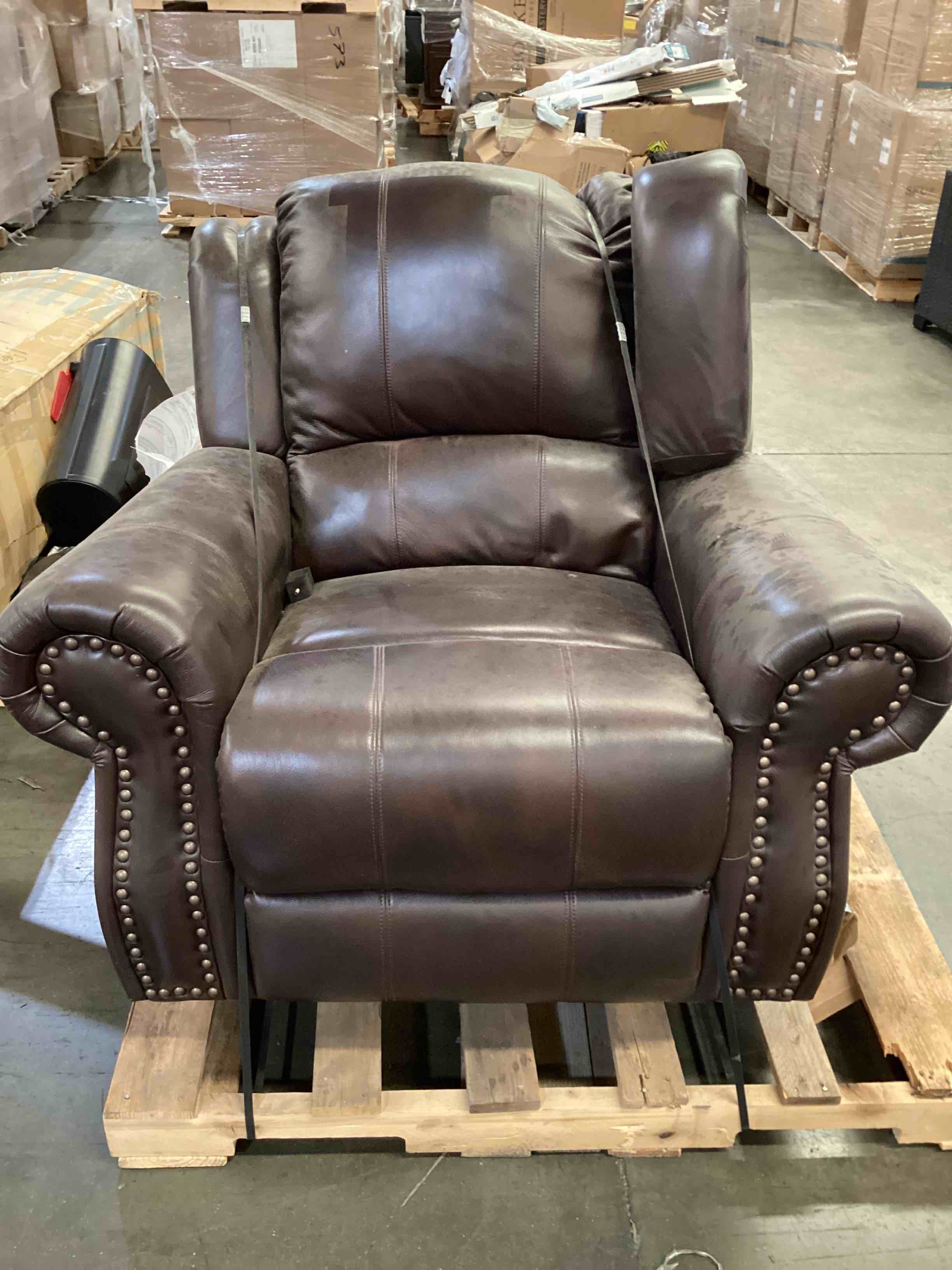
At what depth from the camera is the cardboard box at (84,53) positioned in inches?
197

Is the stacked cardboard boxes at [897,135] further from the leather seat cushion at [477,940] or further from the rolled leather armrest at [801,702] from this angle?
the leather seat cushion at [477,940]

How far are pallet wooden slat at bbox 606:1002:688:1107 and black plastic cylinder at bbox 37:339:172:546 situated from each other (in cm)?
164

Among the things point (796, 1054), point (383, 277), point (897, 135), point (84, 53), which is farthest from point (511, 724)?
point (84, 53)

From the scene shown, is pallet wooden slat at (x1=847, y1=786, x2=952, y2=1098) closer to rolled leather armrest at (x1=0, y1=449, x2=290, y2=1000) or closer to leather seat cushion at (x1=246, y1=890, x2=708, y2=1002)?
leather seat cushion at (x1=246, y1=890, x2=708, y2=1002)

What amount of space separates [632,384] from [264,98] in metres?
3.26

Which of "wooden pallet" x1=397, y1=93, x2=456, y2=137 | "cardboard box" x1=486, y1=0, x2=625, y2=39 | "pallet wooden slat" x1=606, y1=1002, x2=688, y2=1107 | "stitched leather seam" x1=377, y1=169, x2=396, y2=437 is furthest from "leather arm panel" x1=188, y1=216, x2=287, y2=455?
"wooden pallet" x1=397, y1=93, x2=456, y2=137

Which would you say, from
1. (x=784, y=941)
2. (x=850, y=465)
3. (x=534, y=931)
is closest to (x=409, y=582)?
(x=534, y=931)

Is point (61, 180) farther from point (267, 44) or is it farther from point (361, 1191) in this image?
point (361, 1191)

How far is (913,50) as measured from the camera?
3.75 meters

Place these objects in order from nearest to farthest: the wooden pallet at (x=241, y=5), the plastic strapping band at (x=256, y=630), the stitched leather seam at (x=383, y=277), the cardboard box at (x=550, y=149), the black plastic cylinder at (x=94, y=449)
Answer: the plastic strapping band at (x=256, y=630) → the stitched leather seam at (x=383, y=277) → the black plastic cylinder at (x=94, y=449) → the wooden pallet at (x=241, y=5) → the cardboard box at (x=550, y=149)

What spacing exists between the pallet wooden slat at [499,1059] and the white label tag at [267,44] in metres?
3.87

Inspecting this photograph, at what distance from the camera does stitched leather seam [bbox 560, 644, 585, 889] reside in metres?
1.16

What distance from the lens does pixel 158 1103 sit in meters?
1.25

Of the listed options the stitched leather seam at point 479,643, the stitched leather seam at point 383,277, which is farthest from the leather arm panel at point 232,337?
the stitched leather seam at point 479,643
